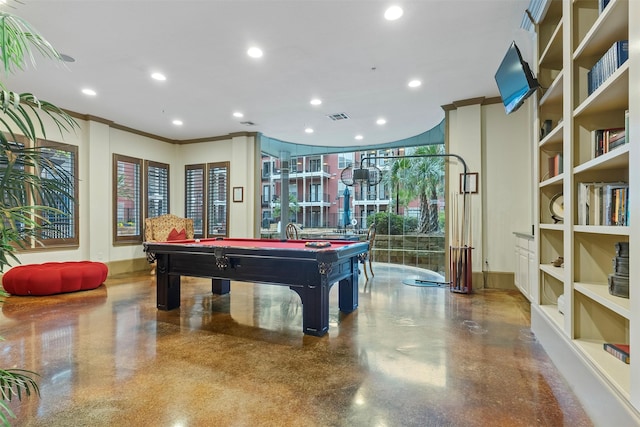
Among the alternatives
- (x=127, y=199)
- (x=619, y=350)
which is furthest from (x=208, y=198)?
(x=619, y=350)

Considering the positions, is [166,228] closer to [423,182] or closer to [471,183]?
[423,182]

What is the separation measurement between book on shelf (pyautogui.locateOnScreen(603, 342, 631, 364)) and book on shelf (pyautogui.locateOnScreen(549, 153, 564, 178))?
1.42 meters

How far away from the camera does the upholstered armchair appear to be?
7.30 meters

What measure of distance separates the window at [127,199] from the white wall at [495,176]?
21.5 ft

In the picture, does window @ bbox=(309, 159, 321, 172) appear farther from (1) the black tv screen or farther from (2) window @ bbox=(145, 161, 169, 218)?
(1) the black tv screen

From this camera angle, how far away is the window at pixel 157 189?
7.74 m

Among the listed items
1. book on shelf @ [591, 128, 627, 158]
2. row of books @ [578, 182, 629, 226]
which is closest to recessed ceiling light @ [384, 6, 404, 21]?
book on shelf @ [591, 128, 627, 158]

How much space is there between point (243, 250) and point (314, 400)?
1.83 metres

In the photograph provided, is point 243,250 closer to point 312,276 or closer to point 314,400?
point 312,276

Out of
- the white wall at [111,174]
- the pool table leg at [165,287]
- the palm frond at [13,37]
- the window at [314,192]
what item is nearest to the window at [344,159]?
the window at [314,192]

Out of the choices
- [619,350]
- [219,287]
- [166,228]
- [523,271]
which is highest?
[166,228]

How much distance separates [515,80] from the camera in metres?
3.28

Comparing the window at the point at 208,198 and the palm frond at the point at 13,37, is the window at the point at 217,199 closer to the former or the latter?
the window at the point at 208,198

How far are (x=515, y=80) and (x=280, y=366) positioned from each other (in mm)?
3368
